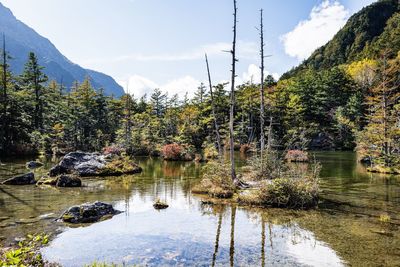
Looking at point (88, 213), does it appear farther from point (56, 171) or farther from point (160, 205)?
point (56, 171)

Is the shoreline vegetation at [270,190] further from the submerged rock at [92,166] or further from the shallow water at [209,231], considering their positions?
the submerged rock at [92,166]

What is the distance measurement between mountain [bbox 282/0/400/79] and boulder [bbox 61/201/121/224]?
10872 centimetres

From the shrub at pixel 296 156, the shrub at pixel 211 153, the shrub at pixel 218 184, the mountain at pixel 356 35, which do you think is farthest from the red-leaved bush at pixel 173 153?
the mountain at pixel 356 35

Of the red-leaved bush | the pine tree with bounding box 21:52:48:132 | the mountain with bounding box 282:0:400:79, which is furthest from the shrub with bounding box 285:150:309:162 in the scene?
the mountain with bounding box 282:0:400:79

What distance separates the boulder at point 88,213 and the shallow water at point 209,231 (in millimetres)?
428

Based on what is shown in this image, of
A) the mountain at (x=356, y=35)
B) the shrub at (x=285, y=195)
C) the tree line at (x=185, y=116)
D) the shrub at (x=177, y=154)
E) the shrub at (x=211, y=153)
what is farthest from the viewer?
the mountain at (x=356, y=35)

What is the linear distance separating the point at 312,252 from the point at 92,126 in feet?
171

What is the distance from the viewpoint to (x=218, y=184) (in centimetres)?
1691

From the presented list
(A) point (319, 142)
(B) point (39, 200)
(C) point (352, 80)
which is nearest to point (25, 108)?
(B) point (39, 200)

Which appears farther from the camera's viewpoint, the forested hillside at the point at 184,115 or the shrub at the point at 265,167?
the forested hillside at the point at 184,115

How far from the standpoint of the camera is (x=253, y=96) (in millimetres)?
64750

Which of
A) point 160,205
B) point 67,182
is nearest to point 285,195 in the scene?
point 160,205

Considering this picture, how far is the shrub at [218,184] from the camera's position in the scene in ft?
53.2

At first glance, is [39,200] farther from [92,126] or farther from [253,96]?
[253,96]
